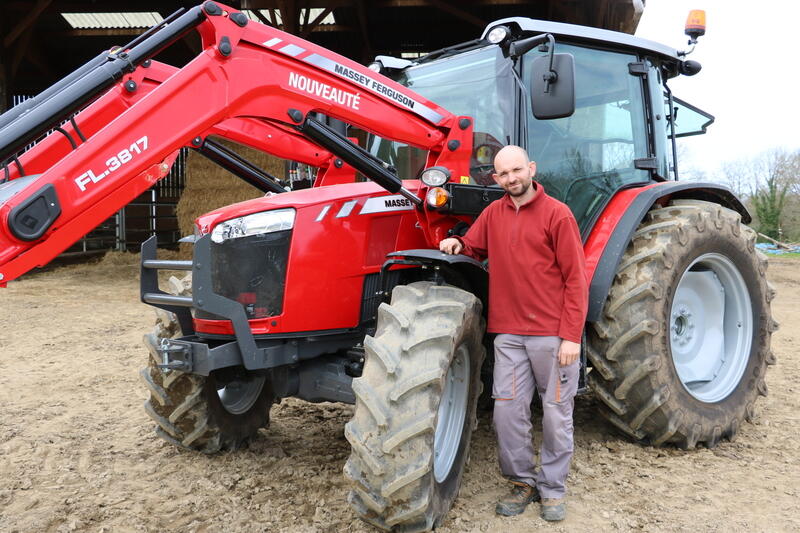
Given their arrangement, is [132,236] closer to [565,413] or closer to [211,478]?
[211,478]

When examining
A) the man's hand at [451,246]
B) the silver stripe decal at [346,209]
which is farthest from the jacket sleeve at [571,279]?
the silver stripe decal at [346,209]

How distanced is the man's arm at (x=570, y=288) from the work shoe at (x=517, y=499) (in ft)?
2.00

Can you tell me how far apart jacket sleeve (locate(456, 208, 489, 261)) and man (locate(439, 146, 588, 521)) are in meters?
0.05

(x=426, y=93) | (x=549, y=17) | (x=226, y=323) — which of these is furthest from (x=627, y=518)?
(x=549, y=17)

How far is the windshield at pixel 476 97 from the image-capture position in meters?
3.36

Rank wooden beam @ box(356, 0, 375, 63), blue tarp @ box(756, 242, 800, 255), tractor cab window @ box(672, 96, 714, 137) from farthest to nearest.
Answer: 1. blue tarp @ box(756, 242, 800, 255)
2. wooden beam @ box(356, 0, 375, 63)
3. tractor cab window @ box(672, 96, 714, 137)

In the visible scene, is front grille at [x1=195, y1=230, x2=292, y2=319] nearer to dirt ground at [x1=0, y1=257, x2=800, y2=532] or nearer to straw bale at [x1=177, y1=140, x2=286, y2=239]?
dirt ground at [x1=0, y1=257, x2=800, y2=532]

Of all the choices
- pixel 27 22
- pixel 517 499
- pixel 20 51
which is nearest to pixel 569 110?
pixel 517 499

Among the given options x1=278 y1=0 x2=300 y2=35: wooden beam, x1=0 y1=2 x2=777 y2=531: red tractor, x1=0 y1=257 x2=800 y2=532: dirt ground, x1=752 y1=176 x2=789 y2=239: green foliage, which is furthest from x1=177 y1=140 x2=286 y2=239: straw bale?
x1=752 y1=176 x2=789 y2=239: green foliage

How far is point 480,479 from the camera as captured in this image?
10.8 ft

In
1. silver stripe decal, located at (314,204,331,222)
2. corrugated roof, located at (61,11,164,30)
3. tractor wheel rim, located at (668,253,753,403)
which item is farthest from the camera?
corrugated roof, located at (61,11,164,30)

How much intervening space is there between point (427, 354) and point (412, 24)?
1081 cm

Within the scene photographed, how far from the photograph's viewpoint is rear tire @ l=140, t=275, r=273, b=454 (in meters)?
3.46

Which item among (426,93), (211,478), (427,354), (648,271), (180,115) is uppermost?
(426,93)
